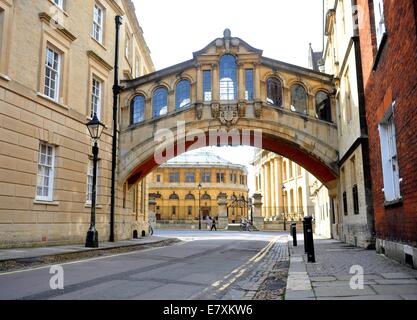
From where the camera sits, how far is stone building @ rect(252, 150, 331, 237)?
160 feet

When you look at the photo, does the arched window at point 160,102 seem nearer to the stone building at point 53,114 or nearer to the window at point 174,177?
the stone building at point 53,114

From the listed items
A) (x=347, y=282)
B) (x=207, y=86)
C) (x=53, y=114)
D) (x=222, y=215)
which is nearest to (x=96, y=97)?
(x=53, y=114)

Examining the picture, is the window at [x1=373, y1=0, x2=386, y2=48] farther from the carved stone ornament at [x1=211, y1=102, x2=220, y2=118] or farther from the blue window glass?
the carved stone ornament at [x1=211, y1=102, x2=220, y2=118]

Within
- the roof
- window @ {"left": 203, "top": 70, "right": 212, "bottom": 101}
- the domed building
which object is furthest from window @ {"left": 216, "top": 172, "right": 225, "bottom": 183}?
window @ {"left": 203, "top": 70, "right": 212, "bottom": 101}

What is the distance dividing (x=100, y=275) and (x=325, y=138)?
49.4 feet

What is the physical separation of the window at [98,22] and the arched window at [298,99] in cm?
958

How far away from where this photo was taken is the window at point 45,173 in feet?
49.0

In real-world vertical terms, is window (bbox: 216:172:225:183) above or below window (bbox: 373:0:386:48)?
above

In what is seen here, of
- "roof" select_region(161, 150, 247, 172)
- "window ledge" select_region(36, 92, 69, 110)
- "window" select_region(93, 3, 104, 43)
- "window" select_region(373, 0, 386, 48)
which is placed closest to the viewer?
"window" select_region(373, 0, 386, 48)

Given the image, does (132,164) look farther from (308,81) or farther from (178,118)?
(308,81)

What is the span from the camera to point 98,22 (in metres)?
20.0

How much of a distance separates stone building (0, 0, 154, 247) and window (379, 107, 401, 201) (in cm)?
1052

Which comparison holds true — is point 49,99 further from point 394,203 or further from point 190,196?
point 190,196

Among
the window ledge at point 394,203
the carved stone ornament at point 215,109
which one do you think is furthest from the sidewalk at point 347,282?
the carved stone ornament at point 215,109
